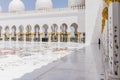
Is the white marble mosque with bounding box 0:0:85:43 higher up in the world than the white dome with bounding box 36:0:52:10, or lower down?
lower down

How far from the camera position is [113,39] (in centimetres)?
277

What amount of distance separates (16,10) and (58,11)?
7.01 metres

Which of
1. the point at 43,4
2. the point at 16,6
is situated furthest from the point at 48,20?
the point at 16,6

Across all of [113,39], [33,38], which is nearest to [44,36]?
[33,38]

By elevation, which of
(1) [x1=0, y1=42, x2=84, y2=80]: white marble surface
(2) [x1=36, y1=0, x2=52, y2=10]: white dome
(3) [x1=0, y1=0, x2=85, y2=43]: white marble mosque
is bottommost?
(1) [x1=0, y1=42, x2=84, y2=80]: white marble surface

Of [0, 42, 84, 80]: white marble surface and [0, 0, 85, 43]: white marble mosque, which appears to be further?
[0, 0, 85, 43]: white marble mosque

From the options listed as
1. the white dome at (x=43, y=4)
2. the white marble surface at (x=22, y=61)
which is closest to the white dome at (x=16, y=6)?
the white dome at (x=43, y=4)

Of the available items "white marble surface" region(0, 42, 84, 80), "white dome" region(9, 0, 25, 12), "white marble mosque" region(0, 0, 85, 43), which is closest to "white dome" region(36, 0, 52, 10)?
"white marble mosque" region(0, 0, 85, 43)

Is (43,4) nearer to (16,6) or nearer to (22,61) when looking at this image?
(16,6)

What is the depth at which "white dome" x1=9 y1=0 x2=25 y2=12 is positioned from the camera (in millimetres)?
24631

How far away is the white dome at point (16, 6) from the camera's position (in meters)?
24.6

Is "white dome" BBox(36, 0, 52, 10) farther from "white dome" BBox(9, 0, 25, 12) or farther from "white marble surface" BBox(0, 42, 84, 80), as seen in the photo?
"white marble surface" BBox(0, 42, 84, 80)

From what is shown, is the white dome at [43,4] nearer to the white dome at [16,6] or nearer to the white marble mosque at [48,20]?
the white marble mosque at [48,20]

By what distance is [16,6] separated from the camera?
24672 mm
